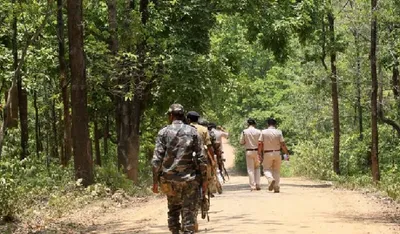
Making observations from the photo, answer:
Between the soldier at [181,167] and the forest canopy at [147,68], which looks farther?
the forest canopy at [147,68]

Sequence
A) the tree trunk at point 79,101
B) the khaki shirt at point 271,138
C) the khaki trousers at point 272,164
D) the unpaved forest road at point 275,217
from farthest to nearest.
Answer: the khaki trousers at point 272,164 < the khaki shirt at point 271,138 < the tree trunk at point 79,101 < the unpaved forest road at point 275,217

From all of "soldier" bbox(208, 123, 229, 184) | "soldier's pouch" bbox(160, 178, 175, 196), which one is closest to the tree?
"soldier" bbox(208, 123, 229, 184)

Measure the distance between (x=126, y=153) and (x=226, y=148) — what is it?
82.0 metres

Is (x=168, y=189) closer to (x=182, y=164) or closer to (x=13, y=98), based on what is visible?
(x=182, y=164)

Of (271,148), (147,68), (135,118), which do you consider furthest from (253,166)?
(135,118)

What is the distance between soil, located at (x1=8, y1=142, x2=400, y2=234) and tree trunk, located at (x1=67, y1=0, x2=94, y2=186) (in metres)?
1.61

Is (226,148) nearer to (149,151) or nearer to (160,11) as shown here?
(149,151)

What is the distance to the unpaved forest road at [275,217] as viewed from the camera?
11.0 metres

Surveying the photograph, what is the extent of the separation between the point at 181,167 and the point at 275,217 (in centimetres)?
397

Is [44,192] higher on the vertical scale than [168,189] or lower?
lower

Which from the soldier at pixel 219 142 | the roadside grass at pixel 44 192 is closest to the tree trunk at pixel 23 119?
the roadside grass at pixel 44 192

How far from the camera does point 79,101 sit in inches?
698

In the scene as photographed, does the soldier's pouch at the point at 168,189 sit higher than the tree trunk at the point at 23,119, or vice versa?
the tree trunk at the point at 23,119

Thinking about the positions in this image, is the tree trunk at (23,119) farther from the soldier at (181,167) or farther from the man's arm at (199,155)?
the man's arm at (199,155)
